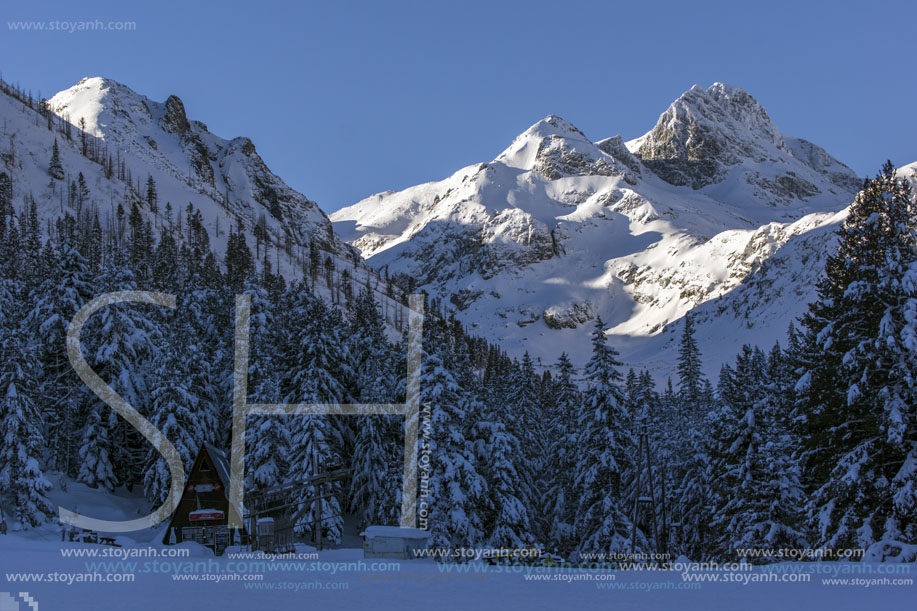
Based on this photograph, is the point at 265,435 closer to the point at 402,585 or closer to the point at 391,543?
the point at 391,543

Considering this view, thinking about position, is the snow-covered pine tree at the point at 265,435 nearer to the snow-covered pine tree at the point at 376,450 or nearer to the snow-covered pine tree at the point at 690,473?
the snow-covered pine tree at the point at 376,450

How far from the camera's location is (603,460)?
32438mm

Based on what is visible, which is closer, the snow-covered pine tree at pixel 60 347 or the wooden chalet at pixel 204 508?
the wooden chalet at pixel 204 508

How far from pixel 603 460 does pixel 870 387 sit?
13.2 meters

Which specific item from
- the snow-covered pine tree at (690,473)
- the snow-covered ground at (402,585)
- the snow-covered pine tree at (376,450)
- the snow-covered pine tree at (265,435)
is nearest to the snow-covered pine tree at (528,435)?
the snow-covered pine tree at (376,450)

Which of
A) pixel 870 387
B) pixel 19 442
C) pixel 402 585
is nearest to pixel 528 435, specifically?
pixel 870 387

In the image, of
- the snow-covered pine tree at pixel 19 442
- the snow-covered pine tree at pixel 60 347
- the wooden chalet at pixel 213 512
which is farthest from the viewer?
the snow-covered pine tree at pixel 60 347

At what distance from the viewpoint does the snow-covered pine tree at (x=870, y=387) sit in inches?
798

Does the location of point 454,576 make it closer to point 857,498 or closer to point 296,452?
point 857,498

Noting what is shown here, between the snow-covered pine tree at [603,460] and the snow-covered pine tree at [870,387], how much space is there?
1024 cm

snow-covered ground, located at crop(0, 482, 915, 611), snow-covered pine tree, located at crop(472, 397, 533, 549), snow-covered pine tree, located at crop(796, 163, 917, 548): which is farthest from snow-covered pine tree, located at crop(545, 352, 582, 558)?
snow-covered ground, located at crop(0, 482, 915, 611)

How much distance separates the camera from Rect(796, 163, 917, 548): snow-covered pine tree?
66.5 feet

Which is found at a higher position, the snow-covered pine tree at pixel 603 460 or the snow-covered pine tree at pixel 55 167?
the snow-covered pine tree at pixel 55 167

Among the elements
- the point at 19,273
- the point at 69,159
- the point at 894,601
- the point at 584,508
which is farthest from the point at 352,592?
the point at 69,159
